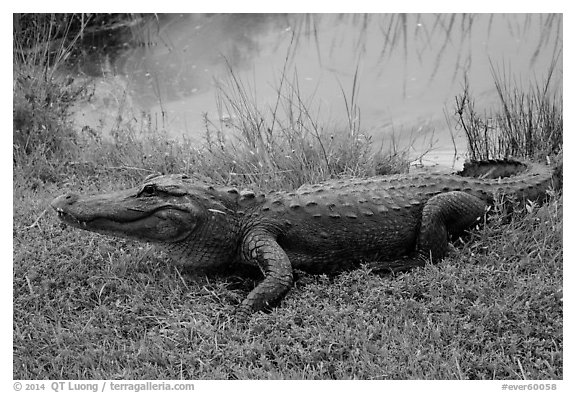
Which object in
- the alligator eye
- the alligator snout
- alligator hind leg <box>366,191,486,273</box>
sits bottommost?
alligator hind leg <box>366,191,486,273</box>

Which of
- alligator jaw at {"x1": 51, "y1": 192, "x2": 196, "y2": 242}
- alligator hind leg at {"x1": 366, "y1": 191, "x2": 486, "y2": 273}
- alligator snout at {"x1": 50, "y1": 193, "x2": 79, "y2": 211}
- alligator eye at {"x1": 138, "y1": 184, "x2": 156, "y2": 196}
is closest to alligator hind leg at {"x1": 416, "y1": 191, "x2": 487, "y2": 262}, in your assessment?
alligator hind leg at {"x1": 366, "y1": 191, "x2": 486, "y2": 273}

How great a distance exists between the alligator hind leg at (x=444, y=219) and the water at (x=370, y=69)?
2.01m

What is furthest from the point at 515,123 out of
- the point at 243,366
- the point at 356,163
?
the point at 243,366

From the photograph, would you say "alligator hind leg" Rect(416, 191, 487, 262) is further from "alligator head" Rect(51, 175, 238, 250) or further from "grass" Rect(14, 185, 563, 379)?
"alligator head" Rect(51, 175, 238, 250)

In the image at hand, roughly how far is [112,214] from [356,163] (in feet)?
8.38

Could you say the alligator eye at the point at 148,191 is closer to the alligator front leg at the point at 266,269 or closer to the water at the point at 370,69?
the alligator front leg at the point at 266,269

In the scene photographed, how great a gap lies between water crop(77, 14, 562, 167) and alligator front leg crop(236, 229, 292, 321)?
2636 millimetres

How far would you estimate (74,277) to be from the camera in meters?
4.44

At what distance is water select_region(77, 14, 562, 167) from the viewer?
6789mm

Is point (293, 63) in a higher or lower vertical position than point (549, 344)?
higher

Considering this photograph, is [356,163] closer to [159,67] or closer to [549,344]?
[549,344]

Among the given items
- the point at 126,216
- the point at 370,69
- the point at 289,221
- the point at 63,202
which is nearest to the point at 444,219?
the point at 289,221

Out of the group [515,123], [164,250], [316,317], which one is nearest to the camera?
A: [316,317]

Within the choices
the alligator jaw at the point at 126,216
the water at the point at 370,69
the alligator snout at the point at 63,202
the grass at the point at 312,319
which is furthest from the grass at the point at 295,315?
the water at the point at 370,69
